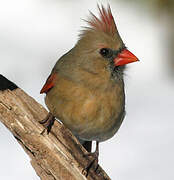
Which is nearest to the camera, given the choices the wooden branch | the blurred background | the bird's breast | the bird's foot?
the wooden branch

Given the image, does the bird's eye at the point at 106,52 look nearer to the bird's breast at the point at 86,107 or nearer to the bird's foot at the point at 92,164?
the bird's breast at the point at 86,107

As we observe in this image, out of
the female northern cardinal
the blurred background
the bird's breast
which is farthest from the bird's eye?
the blurred background

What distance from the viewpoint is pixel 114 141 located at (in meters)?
5.51

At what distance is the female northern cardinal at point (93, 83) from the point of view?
3.42 m

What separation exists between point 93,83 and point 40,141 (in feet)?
1.65

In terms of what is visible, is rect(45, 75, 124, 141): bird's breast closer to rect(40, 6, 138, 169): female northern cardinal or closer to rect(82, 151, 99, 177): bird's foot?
rect(40, 6, 138, 169): female northern cardinal

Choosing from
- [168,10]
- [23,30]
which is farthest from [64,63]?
[23,30]

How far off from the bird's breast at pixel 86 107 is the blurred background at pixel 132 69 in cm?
152

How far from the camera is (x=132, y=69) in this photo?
5.84m

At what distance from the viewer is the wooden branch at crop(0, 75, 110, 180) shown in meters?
3.17

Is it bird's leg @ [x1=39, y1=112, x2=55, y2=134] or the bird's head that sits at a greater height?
the bird's head

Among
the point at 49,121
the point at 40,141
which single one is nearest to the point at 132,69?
the point at 49,121

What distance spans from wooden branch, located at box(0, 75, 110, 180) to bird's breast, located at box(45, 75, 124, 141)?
0.51 ft

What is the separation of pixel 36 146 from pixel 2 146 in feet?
7.09
